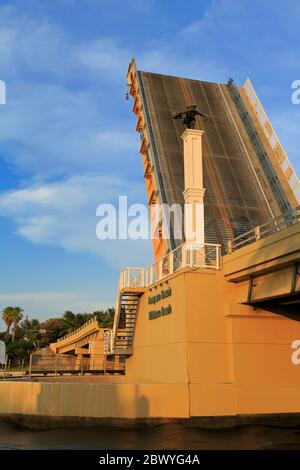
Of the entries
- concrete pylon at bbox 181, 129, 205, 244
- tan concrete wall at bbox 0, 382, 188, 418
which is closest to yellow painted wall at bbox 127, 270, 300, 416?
tan concrete wall at bbox 0, 382, 188, 418

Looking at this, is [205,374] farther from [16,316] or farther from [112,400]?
[16,316]

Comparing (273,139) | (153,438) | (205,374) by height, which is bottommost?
(153,438)

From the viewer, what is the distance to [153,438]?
12.4m

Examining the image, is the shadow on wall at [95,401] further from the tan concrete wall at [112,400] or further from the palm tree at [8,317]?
the palm tree at [8,317]

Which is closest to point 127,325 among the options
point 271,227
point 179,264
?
point 179,264

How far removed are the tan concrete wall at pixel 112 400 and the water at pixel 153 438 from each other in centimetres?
51

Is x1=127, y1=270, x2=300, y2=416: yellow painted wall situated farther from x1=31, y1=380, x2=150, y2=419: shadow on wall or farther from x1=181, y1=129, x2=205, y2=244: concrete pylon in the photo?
x1=181, y1=129, x2=205, y2=244: concrete pylon

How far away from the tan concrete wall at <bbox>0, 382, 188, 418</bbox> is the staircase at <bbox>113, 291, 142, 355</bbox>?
22.0ft

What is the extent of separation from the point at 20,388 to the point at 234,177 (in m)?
15.5

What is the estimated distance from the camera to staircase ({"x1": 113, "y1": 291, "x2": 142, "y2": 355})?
21312mm

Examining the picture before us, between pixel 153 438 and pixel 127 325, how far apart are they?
9740 mm

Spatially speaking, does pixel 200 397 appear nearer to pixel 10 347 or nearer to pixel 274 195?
pixel 274 195

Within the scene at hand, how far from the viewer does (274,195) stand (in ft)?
82.8

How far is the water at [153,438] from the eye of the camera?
1148cm
